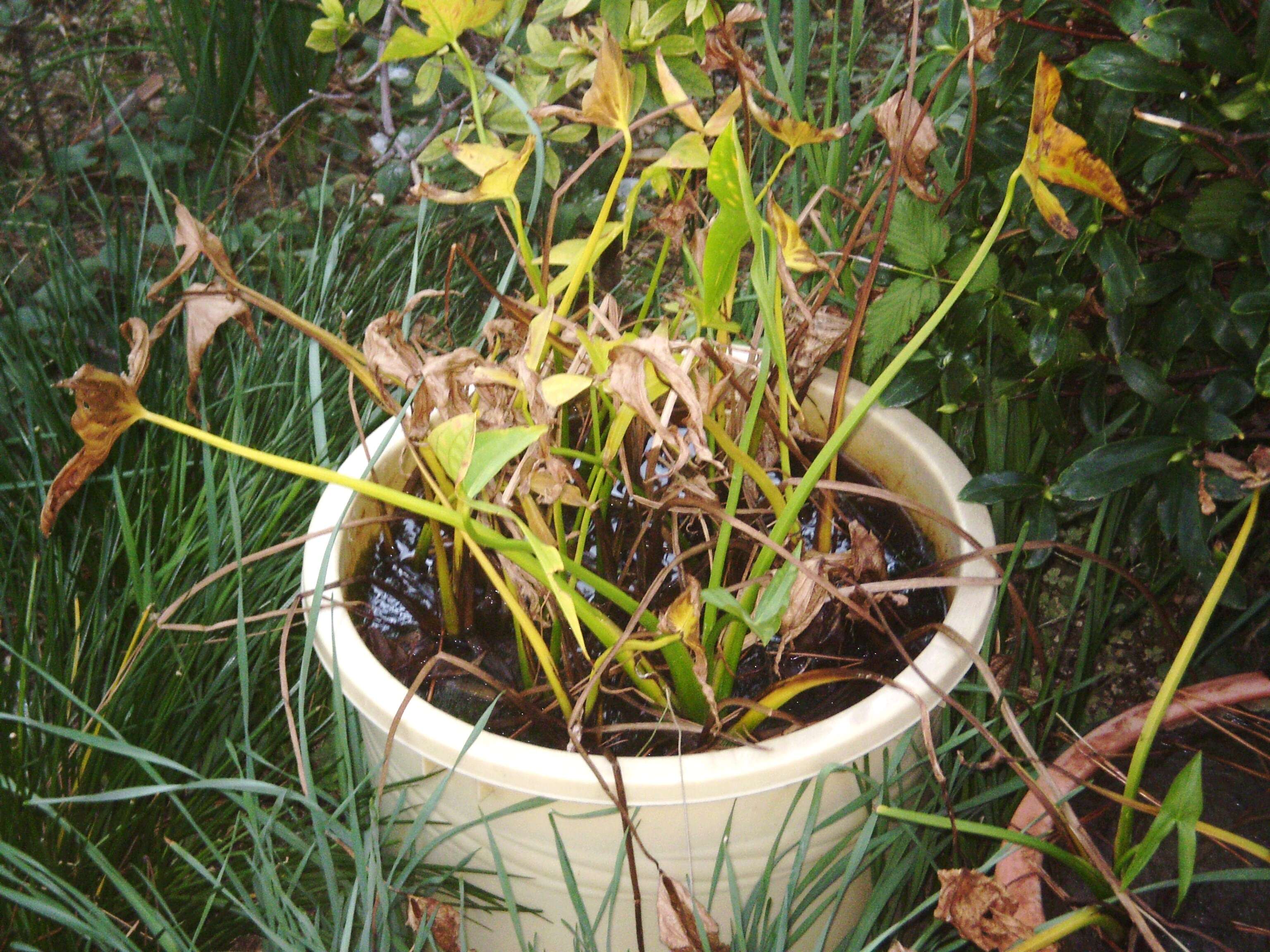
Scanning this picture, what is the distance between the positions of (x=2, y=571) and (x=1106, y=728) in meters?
1.16

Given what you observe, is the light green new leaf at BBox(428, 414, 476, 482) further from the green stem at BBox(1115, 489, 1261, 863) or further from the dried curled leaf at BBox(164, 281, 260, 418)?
the green stem at BBox(1115, 489, 1261, 863)

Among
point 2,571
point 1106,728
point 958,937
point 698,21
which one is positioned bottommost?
point 958,937

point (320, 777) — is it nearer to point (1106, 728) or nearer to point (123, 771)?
point (123, 771)

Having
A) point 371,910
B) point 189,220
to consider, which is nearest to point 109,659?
point 371,910

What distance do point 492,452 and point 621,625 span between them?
1.21 ft

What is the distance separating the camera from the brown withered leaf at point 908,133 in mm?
690

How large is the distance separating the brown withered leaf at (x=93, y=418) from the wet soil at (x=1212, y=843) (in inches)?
30.8

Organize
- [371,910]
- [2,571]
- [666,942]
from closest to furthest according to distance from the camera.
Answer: [666,942] < [371,910] < [2,571]

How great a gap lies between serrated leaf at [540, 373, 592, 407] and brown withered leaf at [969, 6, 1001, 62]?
364 millimetres

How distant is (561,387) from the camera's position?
62 centimetres

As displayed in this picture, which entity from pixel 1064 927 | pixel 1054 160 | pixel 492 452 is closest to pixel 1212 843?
pixel 1064 927

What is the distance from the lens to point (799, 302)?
71 centimetres

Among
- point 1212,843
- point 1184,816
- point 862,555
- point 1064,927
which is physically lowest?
point 1212,843

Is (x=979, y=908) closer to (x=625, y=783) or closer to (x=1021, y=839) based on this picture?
(x=1021, y=839)
